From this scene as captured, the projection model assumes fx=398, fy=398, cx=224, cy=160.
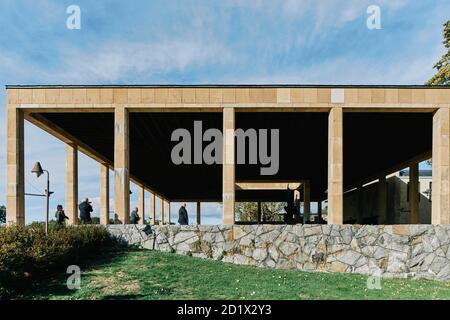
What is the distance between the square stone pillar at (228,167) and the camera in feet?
54.0

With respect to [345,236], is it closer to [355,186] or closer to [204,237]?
[204,237]

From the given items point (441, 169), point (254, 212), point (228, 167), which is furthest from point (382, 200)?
point (254, 212)

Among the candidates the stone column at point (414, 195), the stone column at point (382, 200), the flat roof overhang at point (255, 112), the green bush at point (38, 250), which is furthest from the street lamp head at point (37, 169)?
the stone column at point (382, 200)

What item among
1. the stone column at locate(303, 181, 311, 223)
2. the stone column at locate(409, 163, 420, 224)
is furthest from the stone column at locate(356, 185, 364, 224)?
the stone column at locate(409, 163, 420, 224)

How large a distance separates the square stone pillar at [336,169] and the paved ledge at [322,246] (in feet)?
4.05

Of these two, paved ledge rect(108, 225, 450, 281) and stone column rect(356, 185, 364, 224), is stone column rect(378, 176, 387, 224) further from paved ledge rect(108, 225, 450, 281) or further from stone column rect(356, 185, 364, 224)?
paved ledge rect(108, 225, 450, 281)

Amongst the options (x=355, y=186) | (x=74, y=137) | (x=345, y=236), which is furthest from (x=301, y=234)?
(x=355, y=186)

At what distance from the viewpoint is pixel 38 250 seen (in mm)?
11516

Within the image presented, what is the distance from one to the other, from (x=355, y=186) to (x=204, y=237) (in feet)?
95.6

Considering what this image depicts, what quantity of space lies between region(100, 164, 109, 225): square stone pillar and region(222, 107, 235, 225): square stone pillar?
1228 centimetres

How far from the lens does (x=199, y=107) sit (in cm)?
1684

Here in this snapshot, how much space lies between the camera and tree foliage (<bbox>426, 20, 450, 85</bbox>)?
24.7 metres

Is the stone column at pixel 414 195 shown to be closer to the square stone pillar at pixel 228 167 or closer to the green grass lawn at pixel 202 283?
the green grass lawn at pixel 202 283
